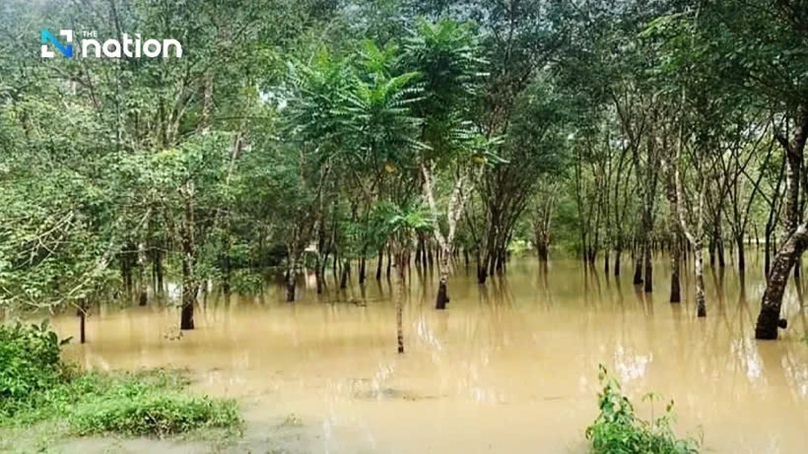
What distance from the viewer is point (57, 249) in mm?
10039

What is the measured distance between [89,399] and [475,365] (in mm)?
5437

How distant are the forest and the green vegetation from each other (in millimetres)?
878

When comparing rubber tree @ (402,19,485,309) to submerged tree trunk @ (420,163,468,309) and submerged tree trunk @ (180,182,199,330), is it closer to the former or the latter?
submerged tree trunk @ (420,163,468,309)

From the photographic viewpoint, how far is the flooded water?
21.7ft

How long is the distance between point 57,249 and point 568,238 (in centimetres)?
3572

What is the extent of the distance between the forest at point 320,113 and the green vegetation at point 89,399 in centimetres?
88

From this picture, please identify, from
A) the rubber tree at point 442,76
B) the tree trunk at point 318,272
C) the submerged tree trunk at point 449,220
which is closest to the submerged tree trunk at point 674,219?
the submerged tree trunk at point 449,220

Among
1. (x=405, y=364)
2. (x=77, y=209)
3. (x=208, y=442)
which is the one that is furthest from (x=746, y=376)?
(x=77, y=209)

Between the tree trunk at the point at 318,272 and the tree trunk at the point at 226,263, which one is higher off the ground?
the tree trunk at the point at 226,263

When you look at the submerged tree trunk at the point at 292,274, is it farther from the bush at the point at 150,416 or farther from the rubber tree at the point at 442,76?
the bush at the point at 150,416

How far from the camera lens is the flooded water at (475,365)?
6.62m

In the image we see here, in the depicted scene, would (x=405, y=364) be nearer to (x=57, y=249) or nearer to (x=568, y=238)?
(x=57, y=249)

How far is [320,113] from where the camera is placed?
33.8ft

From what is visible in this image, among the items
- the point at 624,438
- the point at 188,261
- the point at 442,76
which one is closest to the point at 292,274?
the point at 188,261
